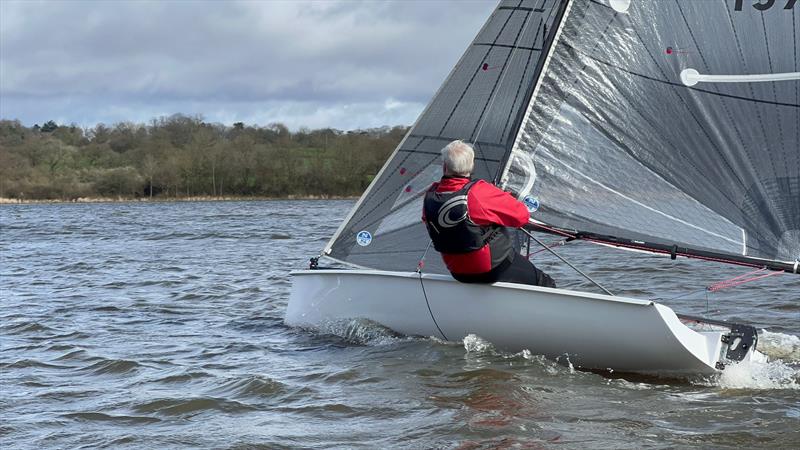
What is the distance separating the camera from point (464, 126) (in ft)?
20.2

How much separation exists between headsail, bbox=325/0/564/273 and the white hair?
712 millimetres

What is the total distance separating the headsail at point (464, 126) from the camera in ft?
19.6

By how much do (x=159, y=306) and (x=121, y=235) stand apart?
42.2 feet

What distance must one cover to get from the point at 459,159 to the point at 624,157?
1.11 meters

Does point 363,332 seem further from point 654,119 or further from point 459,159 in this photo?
point 654,119

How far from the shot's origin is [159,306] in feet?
29.2

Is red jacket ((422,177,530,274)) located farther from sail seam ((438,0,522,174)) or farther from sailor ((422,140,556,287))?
sail seam ((438,0,522,174))

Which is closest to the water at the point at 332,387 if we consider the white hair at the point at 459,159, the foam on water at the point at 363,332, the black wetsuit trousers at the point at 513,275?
the foam on water at the point at 363,332

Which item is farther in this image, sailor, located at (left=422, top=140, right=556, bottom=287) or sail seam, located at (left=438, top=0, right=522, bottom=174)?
sail seam, located at (left=438, top=0, right=522, bottom=174)

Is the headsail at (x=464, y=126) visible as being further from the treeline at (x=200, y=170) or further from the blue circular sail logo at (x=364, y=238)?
the treeline at (x=200, y=170)

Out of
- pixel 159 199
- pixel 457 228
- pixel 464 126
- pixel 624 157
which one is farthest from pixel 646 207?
pixel 159 199

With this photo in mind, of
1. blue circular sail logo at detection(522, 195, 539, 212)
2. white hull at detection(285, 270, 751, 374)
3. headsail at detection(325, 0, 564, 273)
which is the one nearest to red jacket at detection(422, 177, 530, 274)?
white hull at detection(285, 270, 751, 374)

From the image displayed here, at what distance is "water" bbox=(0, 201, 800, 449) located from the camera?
4242mm

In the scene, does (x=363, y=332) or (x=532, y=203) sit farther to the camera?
(x=363, y=332)
